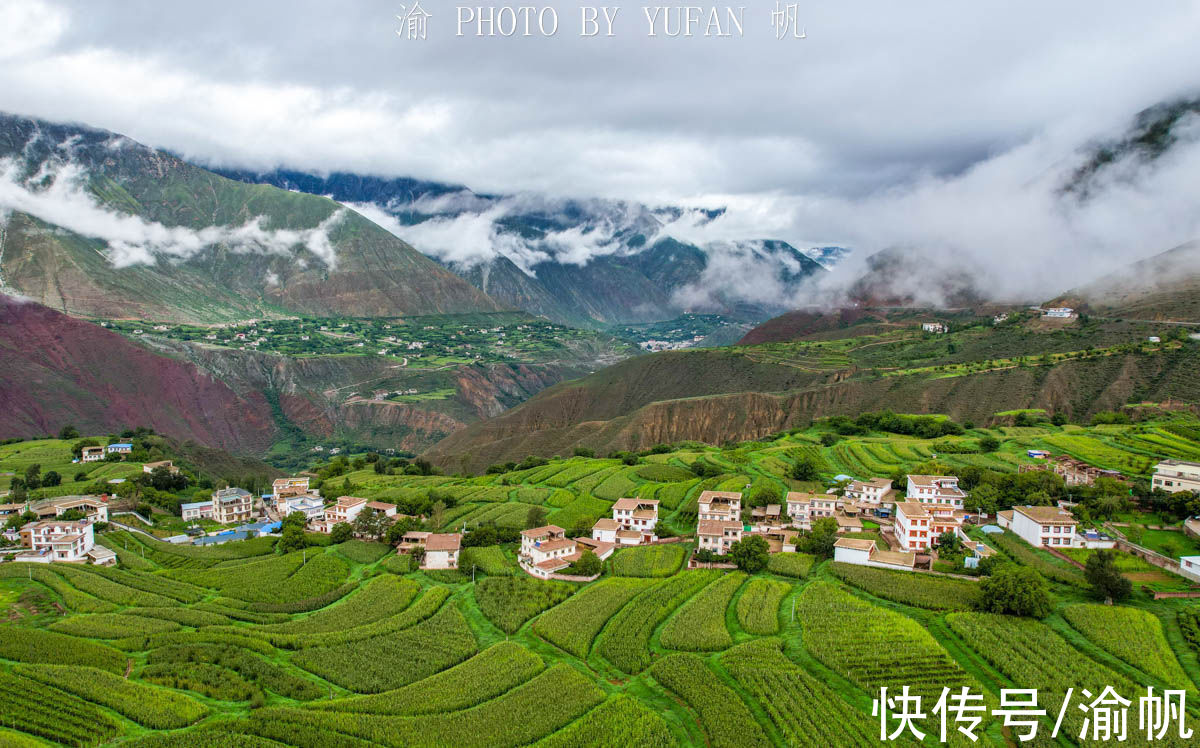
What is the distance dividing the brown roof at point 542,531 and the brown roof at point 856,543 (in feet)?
58.9

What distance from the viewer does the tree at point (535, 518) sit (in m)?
55.3

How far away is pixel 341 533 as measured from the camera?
54500mm

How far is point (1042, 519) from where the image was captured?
4550cm

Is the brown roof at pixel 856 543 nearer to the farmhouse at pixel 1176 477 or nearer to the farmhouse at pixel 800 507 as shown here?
the farmhouse at pixel 800 507

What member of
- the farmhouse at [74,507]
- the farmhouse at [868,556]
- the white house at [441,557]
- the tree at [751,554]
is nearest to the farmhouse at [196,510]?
the farmhouse at [74,507]

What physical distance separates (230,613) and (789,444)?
2372 inches

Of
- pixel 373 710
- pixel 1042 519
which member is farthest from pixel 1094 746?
pixel 373 710

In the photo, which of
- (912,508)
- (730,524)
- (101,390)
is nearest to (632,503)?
(730,524)

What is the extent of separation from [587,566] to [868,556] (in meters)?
16.4

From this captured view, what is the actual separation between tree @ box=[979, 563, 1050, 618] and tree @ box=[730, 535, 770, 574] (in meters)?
12.1

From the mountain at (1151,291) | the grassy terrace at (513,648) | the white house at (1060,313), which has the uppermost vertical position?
the mountain at (1151,291)

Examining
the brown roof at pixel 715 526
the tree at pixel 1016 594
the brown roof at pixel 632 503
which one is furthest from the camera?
the brown roof at pixel 632 503

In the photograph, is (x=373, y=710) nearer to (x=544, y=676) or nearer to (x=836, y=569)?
(x=544, y=676)

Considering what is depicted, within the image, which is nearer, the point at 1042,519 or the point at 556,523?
the point at 1042,519
